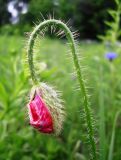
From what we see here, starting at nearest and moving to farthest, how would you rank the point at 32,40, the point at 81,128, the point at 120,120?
the point at 32,40 < the point at 81,128 < the point at 120,120

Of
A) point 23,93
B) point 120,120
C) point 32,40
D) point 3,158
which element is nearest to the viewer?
point 32,40

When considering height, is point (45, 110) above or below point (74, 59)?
below

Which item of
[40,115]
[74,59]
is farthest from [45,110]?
[74,59]

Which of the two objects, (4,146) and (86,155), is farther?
(86,155)

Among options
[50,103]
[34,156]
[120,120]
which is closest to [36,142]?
[34,156]

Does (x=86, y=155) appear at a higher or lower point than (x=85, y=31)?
lower

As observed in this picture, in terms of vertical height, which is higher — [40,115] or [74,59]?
[74,59]

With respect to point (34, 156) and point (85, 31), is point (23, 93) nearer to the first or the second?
point (34, 156)

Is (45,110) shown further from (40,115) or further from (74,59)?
(74,59)
